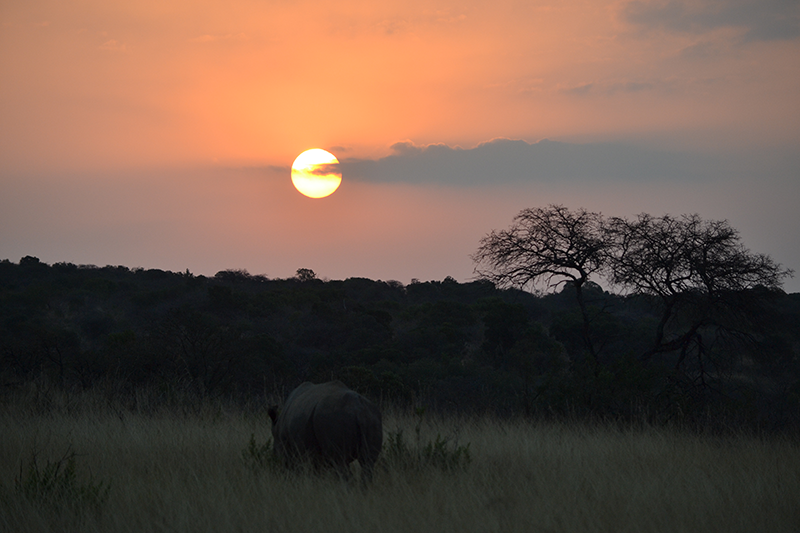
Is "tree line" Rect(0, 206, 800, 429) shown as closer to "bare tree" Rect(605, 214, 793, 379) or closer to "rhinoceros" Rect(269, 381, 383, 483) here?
"bare tree" Rect(605, 214, 793, 379)

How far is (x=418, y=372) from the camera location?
18.7m

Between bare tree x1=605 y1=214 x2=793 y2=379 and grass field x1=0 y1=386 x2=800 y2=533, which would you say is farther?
bare tree x1=605 y1=214 x2=793 y2=379

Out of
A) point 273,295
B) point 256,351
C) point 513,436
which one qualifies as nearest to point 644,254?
point 513,436

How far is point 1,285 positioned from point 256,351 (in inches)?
1273

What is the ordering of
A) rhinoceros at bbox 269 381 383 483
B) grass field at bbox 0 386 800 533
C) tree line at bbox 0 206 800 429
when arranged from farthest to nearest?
1. tree line at bbox 0 206 800 429
2. rhinoceros at bbox 269 381 383 483
3. grass field at bbox 0 386 800 533

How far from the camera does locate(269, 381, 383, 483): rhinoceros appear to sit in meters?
6.23

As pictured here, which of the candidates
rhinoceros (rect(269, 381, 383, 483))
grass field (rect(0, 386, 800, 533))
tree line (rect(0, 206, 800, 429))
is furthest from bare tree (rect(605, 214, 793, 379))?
rhinoceros (rect(269, 381, 383, 483))

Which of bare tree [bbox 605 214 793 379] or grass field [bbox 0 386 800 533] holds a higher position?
bare tree [bbox 605 214 793 379]

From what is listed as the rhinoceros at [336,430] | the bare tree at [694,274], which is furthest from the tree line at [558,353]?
the rhinoceros at [336,430]

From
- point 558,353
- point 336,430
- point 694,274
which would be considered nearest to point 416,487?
point 336,430

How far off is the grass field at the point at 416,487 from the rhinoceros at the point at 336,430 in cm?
22

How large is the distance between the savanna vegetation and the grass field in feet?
0.10

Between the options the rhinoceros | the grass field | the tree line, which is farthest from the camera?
the tree line

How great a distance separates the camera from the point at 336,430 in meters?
6.22
